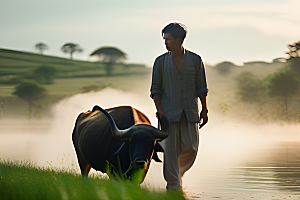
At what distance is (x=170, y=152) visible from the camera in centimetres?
696

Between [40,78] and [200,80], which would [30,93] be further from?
[200,80]

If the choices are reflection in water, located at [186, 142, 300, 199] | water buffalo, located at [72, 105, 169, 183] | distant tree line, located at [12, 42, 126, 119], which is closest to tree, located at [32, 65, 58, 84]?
distant tree line, located at [12, 42, 126, 119]

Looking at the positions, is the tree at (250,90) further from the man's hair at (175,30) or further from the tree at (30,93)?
the man's hair at (175,30)

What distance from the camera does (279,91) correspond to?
58.4 meters

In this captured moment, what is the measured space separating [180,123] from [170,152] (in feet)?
1.40

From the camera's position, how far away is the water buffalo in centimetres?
667

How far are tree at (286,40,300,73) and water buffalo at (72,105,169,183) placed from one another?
47.2 meters

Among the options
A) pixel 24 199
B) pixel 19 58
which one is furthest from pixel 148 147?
pixel 19 58

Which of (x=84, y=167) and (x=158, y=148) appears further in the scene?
(x=84, y=167)

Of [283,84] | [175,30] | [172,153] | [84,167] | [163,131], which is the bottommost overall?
[84,167]

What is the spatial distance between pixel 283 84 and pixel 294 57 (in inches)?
167

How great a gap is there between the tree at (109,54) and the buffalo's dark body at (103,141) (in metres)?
57.8

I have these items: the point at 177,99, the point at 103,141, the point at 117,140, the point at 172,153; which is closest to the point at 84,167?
the point at 103,141

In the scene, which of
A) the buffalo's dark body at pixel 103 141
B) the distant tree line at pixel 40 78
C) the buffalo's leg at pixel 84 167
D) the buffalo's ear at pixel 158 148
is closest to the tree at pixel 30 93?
the distant tree line at pixel 40 78
